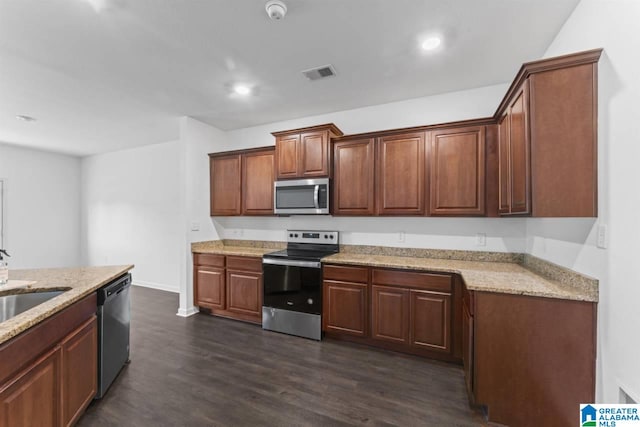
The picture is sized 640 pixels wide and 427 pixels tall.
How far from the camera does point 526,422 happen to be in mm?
1730

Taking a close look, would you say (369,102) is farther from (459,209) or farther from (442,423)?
(442,423)

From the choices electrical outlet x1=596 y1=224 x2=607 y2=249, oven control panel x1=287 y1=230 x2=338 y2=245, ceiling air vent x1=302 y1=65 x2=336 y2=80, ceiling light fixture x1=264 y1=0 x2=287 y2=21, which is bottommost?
oven control panel x1=287 y1=230 x2=338 y2=245

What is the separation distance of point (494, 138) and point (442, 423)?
8.21 ft

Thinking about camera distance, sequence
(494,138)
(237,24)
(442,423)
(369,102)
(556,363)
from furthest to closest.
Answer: (369,102) → (494,138) → (237,24) → (442,423) → (556,363)

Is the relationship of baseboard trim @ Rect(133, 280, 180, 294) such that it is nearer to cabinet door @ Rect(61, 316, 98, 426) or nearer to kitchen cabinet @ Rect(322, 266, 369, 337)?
cabinet door @ Rect(61, 316, 98, 426)

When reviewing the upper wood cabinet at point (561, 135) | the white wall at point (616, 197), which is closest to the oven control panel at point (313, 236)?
the upper wood cabinet at point (561, 135)

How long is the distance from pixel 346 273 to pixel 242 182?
2133 millimetres

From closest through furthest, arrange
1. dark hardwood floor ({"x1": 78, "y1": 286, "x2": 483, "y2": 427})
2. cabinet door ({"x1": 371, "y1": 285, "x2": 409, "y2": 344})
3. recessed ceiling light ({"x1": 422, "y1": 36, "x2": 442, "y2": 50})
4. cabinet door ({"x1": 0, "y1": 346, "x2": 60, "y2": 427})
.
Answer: cabinet door ({"x1": 0, "y1": 346, "x2": 60, "y2": 427})
dark hardwood floor ({"x1": 78, "y1": 286, "x2": 483, "y2": 427})
recessed ceiling light ({"x1": 422, "y1": 36, "x2": 442, "y2": 50})
cabinet door ({"x1": 371, "y1": 285, "x2": 409, "y2": 344})

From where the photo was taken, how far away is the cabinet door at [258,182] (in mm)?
3785

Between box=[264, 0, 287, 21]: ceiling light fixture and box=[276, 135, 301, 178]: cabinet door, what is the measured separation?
1672mm

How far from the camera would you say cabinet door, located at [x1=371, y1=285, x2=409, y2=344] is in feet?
8.77

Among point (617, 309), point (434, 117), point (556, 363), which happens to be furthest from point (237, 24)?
point (556, 363)

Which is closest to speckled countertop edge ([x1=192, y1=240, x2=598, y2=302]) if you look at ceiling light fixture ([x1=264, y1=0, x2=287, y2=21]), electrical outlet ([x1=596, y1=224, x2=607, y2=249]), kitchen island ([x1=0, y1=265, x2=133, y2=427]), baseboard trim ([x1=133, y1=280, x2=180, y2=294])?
electrical outlet ([x1=596, y1=224, x2=607, y2=249])

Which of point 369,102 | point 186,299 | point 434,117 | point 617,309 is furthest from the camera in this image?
point 186,299
